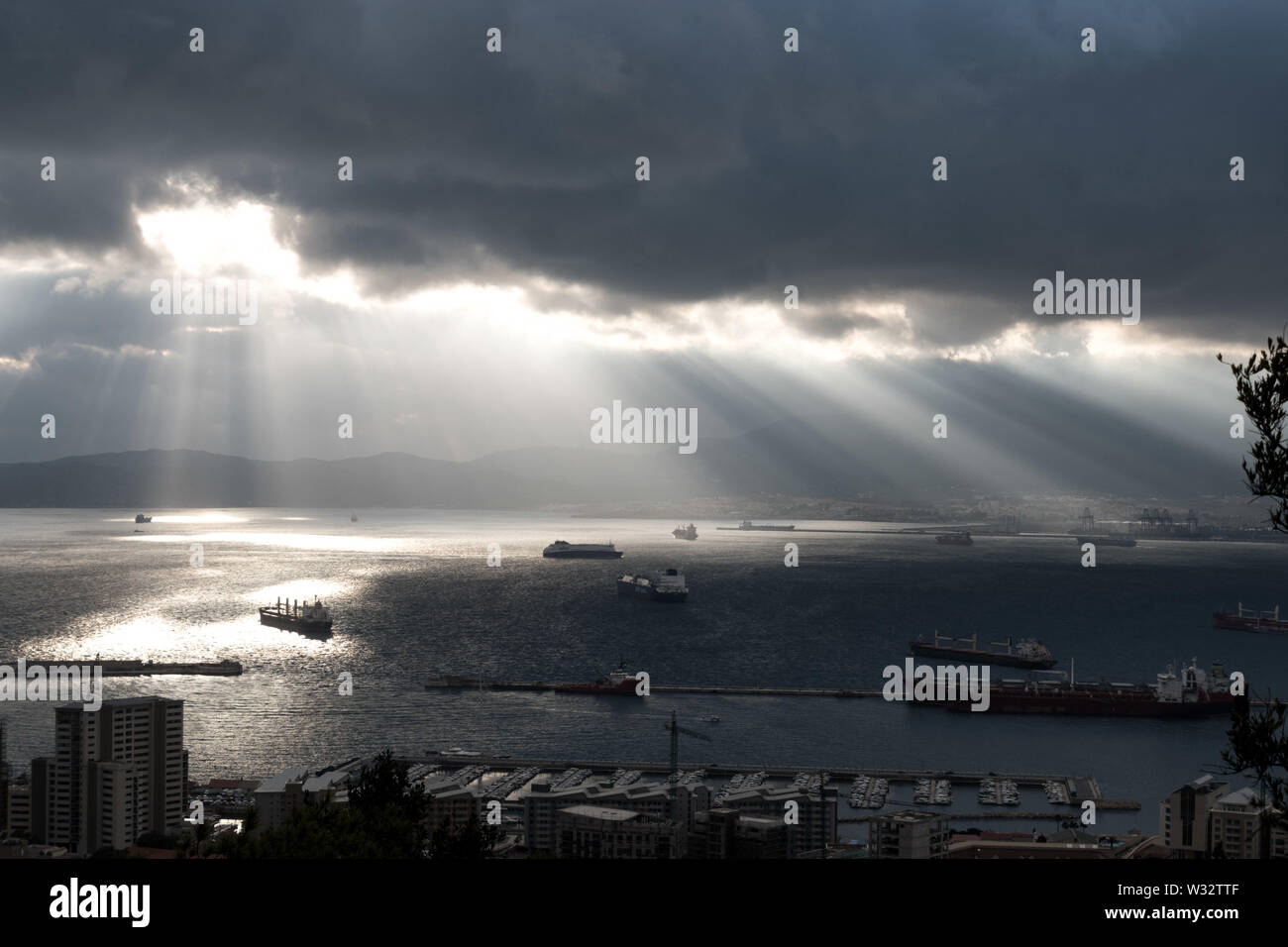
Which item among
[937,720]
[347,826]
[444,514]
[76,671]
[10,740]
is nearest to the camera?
[347,826]

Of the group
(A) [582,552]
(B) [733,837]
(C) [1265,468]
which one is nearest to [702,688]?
(B) [733,837]

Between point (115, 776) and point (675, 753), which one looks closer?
point (115, 776)

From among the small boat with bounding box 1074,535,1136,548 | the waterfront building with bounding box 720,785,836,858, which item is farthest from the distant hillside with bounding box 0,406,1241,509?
the waterfront building with bounding box 720,785,836,858

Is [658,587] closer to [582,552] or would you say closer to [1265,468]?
[582,552]

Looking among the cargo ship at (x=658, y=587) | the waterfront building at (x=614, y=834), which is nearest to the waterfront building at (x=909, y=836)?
the waterfront building at (x=614, y=834)

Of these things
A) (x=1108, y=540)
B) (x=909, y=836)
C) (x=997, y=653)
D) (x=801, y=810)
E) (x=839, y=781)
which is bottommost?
(x=839, y=781)
